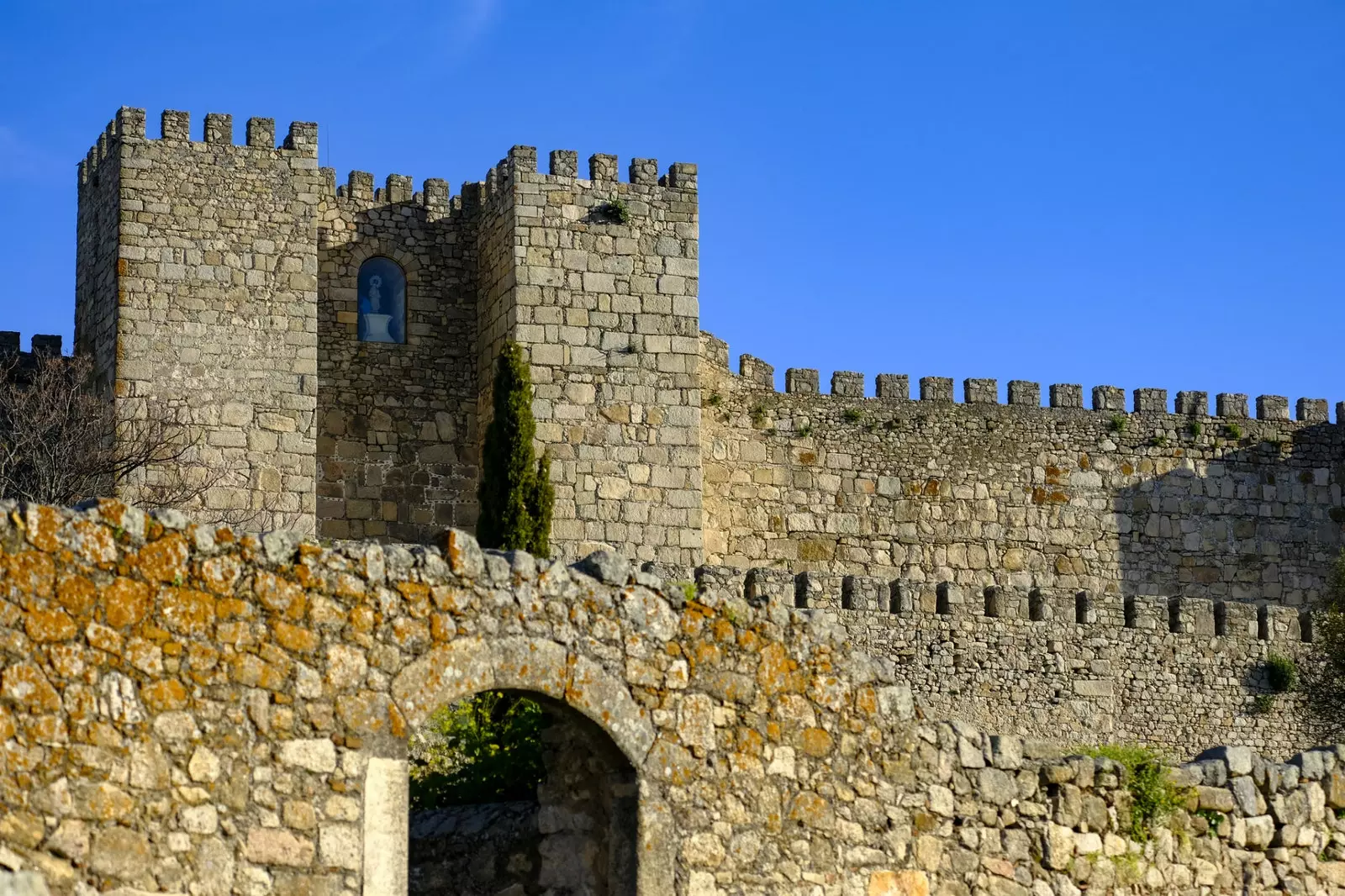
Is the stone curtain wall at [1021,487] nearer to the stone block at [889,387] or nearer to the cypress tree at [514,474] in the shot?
the stone block at [889,387]

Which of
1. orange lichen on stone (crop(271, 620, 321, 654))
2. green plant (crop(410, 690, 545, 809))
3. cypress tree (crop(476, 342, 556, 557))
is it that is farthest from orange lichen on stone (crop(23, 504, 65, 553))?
cypress tree (crop(476, 342, 556, 557))

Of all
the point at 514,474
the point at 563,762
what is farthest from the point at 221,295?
the point at 563,762

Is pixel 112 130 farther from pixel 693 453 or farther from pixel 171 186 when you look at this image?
pixel 693 453

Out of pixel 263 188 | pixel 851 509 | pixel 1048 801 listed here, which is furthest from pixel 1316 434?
pixel 1048 801

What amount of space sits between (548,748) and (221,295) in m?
11.8

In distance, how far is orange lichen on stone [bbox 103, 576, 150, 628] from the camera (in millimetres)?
9250

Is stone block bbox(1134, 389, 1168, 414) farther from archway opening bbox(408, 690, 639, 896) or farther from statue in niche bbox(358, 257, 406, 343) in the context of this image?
archway opening bbox(408, 690, 639, 896)

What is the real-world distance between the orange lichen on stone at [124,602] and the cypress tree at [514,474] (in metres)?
12.2

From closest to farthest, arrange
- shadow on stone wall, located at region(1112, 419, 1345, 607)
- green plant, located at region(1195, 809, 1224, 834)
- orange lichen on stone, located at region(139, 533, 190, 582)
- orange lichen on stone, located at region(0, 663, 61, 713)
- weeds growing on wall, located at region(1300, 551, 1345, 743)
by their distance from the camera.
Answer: orange lichen on stone, located at region(0, 663, 61, 713), orange lichen on stone, located at region(139, 533, 190, 582), green plant, located at region(1195, 809, 1224, 834), weeds growing on wall, located at region(1300, 551, 1345, 743), shadow on stone wall, located at region(1112, 419, 1345, 607)

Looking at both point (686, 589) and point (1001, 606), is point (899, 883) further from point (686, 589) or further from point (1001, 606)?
point (1001, 606)

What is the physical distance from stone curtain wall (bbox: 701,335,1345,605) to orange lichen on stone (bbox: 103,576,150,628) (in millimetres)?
15764

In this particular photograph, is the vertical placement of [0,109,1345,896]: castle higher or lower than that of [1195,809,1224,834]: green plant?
higher

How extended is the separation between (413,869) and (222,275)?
11.0 m

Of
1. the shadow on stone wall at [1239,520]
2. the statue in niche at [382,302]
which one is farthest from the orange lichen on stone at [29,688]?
the shadow on stone wall at [1239,520]
